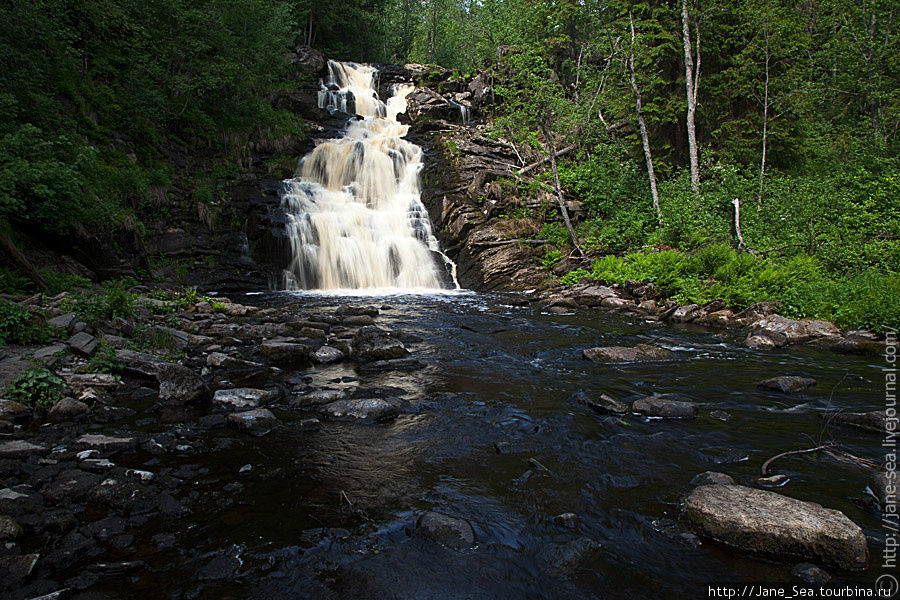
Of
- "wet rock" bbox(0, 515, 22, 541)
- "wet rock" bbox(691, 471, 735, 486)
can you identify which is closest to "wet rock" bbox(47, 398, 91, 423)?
"wet rock" bbox(0, 515, 22, 541)

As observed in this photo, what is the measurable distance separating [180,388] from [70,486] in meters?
2.32

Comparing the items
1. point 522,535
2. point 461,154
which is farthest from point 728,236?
point 522,535

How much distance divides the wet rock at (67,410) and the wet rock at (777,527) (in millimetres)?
6391

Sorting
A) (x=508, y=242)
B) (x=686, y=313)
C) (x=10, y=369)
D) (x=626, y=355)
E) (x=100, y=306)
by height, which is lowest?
(x=686, y=313)

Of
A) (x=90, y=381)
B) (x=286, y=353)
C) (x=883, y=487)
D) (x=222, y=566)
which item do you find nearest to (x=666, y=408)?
(x=883, y=487)

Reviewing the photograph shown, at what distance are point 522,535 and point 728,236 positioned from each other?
53.5ft

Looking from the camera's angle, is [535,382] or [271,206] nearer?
[535,382]

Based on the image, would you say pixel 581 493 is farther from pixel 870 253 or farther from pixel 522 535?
pixel 870 253

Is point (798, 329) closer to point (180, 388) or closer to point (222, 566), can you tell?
point (222, 566)

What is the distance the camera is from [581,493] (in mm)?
3854

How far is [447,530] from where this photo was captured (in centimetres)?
326

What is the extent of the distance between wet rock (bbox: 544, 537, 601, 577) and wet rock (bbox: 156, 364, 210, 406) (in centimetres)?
484

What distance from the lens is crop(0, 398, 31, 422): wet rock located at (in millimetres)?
4721

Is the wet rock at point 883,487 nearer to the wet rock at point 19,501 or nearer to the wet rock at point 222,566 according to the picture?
the wet rock at point 222,566
